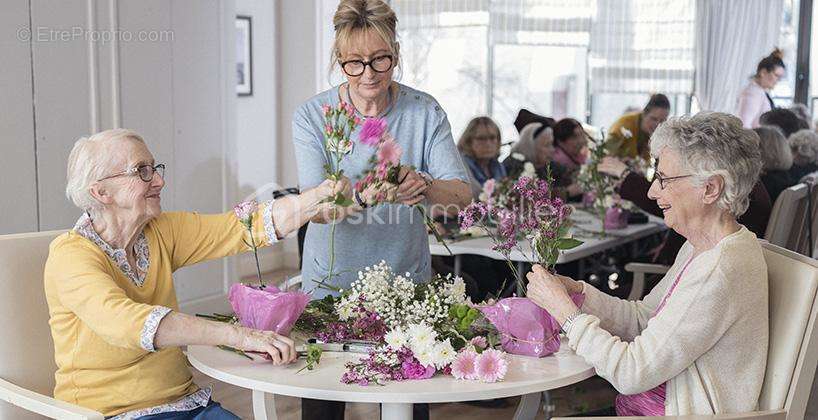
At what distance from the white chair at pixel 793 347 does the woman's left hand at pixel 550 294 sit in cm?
33

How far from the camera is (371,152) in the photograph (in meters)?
2.67

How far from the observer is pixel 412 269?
275cm

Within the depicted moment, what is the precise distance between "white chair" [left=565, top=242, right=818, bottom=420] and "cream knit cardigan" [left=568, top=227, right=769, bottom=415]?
32 mm

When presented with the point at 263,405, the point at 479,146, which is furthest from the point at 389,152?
the point at 479,146

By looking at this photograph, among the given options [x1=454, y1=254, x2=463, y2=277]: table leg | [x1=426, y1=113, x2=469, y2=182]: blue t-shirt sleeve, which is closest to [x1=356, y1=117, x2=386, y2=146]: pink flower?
[x1=426, y1=113, x2=469, y2=182]: blue t-shirt sleeve

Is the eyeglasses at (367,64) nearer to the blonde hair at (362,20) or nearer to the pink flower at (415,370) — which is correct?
the blonde hair at (362,20)

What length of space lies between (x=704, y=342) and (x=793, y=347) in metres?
0.21

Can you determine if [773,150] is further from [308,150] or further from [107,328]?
[107,328]

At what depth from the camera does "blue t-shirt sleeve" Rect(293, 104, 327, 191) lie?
8.73ft

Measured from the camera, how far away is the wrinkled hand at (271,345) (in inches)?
82.4

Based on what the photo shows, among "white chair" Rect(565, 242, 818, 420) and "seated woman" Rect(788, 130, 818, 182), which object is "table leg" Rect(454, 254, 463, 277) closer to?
"seated woman" Rect(788, 130, 818, 182)

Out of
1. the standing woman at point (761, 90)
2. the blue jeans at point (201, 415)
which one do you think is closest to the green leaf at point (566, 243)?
the blue jeans at point (201, 415)

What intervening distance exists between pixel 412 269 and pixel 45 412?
1.05 m

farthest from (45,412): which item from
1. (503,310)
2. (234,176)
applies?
(234,176)
